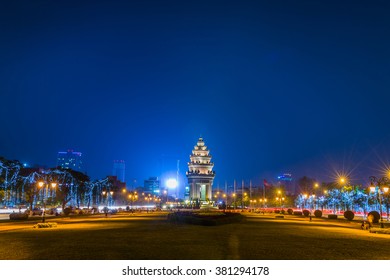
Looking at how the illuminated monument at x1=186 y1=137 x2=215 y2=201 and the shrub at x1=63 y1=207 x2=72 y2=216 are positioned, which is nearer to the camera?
the shrub at x1=63 y1=207 x2=72 y2=216

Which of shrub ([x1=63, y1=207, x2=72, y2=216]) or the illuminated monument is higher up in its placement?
the illuminated monument

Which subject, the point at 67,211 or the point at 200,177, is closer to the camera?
the point at 67,211

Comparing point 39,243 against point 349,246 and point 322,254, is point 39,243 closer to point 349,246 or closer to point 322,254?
point 322,254

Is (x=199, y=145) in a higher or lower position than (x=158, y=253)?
higher

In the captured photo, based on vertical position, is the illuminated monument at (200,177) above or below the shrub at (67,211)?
above

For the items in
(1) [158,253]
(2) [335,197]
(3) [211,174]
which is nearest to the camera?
(1) [158,253]

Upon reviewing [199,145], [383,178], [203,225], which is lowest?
[203,225]

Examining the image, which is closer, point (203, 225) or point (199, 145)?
point (203, 225)

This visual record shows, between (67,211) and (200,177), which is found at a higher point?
(200,177)

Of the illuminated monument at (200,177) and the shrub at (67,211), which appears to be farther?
the illuminated monument at (200,177)

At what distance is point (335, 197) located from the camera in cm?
8875

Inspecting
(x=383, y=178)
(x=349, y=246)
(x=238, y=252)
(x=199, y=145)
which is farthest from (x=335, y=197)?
(x=199, y=145)

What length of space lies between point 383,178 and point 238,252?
48135 mm
